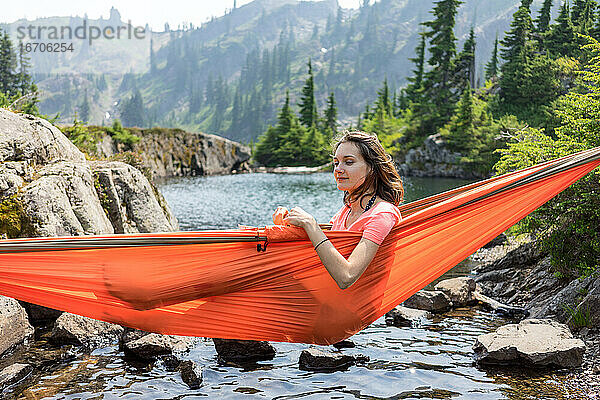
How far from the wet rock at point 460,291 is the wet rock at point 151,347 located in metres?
4.17

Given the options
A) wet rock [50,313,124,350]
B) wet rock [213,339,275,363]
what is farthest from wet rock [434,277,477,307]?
wet rock [50,313,124,350]

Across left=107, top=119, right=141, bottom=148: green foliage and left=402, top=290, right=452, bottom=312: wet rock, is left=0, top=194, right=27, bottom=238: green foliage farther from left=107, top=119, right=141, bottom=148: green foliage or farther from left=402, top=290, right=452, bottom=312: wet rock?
left=107, top=119, right=141, bottom=148: green foliage

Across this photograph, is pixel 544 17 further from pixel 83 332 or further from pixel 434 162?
pixel 83 332

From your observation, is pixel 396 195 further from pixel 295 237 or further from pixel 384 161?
pixel 295 237

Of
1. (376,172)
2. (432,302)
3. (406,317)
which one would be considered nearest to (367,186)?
(376,172)

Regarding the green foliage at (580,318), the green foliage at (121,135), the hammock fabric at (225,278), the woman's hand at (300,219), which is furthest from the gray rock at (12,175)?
the green foliage at (121,135)

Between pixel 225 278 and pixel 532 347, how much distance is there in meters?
3.65

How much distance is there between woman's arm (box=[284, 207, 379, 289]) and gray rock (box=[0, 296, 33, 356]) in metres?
4.14

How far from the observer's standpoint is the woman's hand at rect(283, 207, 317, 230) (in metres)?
3.07

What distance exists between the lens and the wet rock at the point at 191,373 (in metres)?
5.12

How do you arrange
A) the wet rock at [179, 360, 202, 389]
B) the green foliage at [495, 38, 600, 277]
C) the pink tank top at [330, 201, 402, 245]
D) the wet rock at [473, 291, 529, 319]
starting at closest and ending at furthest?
the pink tank top at [330, 201, 402, 245] → the wet rock at [179, 360, 202, 389] → the green foliage at [495, 38, 600, 277] → the wet rock at [473, 291, 529, 319]

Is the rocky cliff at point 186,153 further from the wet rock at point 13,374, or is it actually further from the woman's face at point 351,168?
the woman's face at point 351,168

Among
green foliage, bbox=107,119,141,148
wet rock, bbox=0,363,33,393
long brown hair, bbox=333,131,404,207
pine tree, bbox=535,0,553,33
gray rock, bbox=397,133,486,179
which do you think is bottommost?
wet rock, bbox=0,363,33,393

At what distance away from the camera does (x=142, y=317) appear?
11.8 ft
